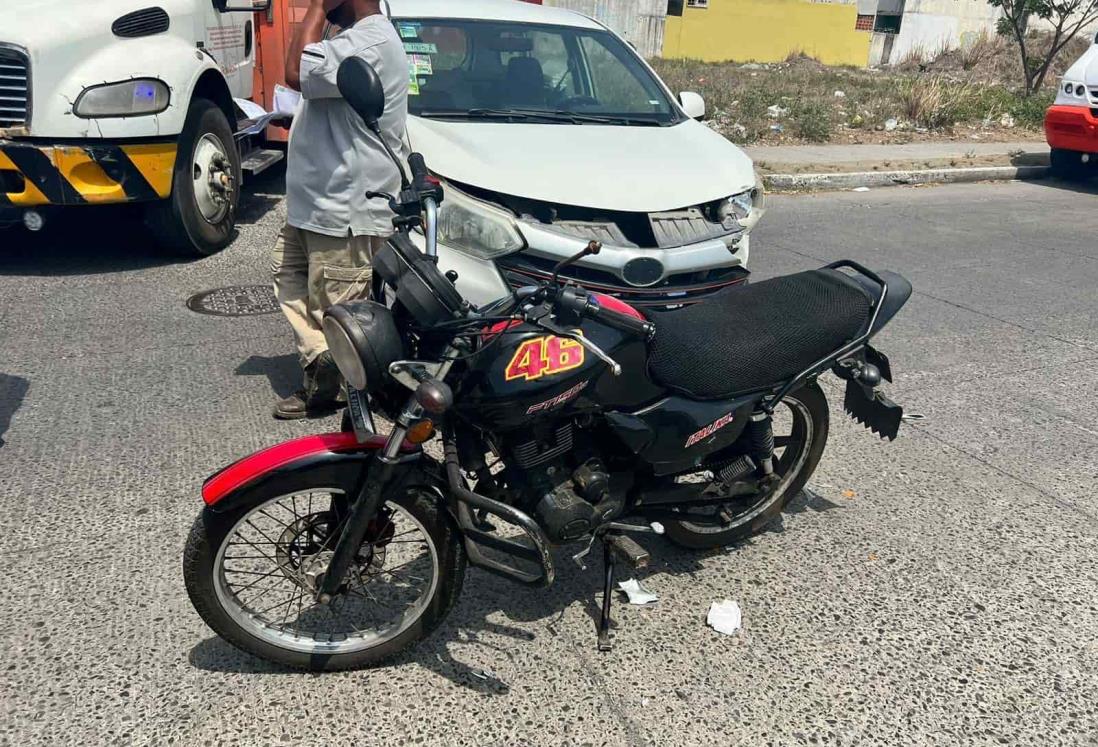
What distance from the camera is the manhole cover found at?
5.73m

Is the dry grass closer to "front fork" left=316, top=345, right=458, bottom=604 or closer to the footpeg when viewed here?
the footpeg

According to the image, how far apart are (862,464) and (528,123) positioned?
103 inches

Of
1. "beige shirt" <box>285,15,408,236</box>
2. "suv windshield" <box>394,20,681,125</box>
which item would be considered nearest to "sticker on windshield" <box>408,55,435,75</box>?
"suv windshield" <box>394,20,681,125</box>

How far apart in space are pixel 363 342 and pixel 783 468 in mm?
2017

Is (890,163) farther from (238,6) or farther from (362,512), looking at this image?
(362,512)

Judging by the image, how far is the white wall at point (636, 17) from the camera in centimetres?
2953

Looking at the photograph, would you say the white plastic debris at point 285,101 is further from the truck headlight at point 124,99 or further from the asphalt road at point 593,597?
the asphalt road at point 593,597

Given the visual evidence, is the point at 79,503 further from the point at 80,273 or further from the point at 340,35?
Result: the point at 80,273

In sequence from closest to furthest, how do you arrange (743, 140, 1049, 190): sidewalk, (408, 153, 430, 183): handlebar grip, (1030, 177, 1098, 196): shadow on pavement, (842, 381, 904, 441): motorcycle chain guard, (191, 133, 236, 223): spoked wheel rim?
(408, 153, 430, 183): handlebar grip < (842, 381, 904, 441): motorcycle chain guard < (191, 133, 236, 223): spoked wheel rim < (743, 140, 1049, 190): sidewalk < (1030, 177, 1098, 196): shadow on pavement

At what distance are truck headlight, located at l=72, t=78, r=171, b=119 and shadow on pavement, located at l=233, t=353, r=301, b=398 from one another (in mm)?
2151

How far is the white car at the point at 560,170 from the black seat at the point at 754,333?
118cm

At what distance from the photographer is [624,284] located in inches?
173

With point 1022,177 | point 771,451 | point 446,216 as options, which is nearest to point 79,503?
point 446,216

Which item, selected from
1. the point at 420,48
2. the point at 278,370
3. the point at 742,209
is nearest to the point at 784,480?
the point at 742,209
